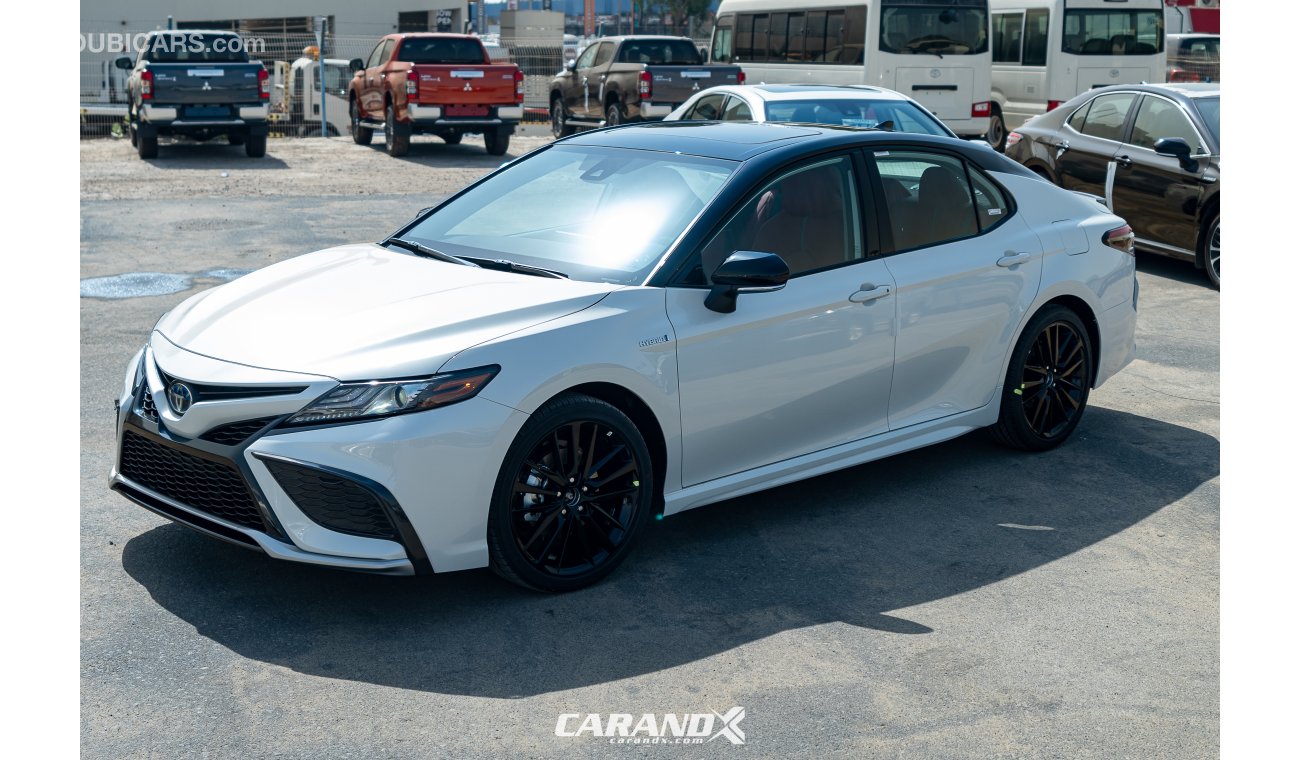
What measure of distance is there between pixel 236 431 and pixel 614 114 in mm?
20821

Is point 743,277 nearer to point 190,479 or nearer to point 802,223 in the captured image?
point 802,223

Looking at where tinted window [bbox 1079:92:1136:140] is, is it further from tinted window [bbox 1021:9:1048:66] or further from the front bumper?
tinted window [bbox 1021:9:1048:66]

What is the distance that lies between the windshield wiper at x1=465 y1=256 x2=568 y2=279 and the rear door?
1510 mm

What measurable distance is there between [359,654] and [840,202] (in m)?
2.75

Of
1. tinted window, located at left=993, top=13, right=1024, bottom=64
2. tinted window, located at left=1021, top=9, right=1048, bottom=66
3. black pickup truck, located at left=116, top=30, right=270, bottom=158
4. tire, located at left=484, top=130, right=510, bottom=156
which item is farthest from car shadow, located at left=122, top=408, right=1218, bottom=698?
tinted window, located at left=993, top=13, right=1024, bottom=64

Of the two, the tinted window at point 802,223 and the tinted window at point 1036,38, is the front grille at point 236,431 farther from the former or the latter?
the tinted window at point 1036,38

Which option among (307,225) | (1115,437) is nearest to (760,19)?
(307,225)

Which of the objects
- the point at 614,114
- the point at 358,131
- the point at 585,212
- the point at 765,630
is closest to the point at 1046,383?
the point at 585,212

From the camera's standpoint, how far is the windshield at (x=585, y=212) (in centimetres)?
541

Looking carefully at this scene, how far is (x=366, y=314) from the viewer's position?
16.1 ft

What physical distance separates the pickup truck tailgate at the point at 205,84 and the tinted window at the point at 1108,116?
12878mm

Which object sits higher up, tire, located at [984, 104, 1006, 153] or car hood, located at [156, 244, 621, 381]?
tire, located at [984, 104, 1006, 153]

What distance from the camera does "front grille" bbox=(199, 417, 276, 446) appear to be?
452cm

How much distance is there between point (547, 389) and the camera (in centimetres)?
472
